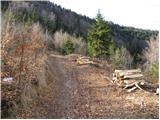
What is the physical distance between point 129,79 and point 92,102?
2664 mm

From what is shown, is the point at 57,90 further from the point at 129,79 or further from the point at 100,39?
the point at 100,39

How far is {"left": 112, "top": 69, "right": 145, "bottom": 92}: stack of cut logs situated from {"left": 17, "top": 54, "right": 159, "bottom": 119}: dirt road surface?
231 millimetres

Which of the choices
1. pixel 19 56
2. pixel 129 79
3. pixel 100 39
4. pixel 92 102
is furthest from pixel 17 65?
pixel 100 39

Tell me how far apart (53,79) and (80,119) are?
18.8 feet

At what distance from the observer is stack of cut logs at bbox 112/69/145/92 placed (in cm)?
1161

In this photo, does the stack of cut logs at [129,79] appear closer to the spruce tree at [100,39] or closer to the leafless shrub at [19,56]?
the leafless shrub at [19,56]

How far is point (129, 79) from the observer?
1231 centimetres

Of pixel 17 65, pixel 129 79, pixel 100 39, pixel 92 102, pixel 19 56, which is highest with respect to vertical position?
pixel 100 39

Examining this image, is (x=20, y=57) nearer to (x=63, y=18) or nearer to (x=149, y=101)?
(x=149, y=101)

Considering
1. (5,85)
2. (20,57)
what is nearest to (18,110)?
(5,85)

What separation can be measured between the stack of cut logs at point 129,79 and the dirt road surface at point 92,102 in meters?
0.23

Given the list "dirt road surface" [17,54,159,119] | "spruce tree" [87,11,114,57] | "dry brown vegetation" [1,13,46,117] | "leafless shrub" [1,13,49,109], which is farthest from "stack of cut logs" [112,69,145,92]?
"spruce tree" [87,11,114,57]

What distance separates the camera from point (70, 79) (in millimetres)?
14789

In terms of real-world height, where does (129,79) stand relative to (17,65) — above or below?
below
